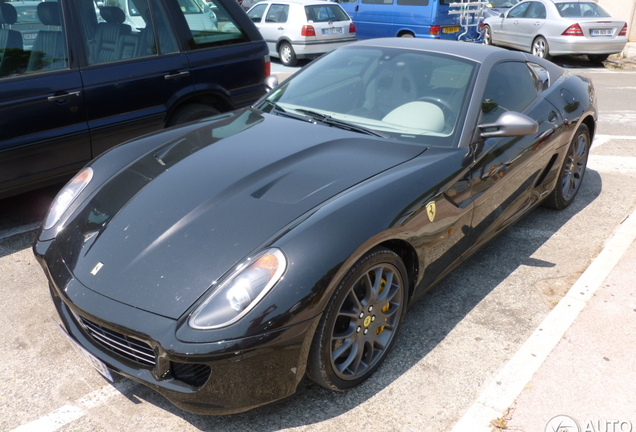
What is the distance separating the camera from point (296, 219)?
2.72 meters

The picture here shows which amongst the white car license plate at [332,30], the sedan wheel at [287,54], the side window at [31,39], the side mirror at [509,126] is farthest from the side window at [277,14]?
the side mirror at [509,126]

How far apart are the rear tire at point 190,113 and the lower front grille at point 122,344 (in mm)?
2897

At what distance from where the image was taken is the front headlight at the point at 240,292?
7.80 ft

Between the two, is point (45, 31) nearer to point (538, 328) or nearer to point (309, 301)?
point (309, 301)

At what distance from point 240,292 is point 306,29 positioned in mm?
11670

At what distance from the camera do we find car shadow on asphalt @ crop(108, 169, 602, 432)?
2727 millimetres

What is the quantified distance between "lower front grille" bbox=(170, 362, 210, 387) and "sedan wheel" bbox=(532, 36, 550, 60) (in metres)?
A: 13.1

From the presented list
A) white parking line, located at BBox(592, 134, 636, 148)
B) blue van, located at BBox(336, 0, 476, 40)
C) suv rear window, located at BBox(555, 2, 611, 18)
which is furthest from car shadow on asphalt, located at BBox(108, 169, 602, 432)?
suv rear window, located at BBox(555, 2, 611, 18)

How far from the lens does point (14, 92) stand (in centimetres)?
428

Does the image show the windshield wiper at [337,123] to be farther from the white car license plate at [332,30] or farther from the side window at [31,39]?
the white car license plate at [332,30]

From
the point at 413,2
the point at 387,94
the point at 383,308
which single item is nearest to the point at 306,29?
the point at 413,2

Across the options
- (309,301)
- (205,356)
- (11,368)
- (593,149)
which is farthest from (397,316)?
(593,149)

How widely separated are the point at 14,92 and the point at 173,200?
209 centimetres

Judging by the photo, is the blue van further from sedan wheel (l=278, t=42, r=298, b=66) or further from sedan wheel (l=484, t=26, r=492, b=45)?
sedan wheel (l=278, t=42, r=298, b=66)
